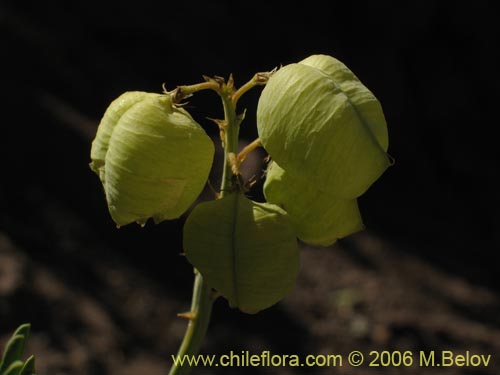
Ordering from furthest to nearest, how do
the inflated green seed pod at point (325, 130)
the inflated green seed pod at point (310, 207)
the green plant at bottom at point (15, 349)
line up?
1. the green plant at bottom at point (15, 349)
2. the inflated green seed pod at point (310, 207)
3. the inflated green seed pod at point (325, 130)

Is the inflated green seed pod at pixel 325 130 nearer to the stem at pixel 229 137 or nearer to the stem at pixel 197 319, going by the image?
the stem at pixel 229 137

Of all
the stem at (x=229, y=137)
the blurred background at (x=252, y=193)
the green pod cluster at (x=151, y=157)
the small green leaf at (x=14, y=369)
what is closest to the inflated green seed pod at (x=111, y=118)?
the green pod cluster at (x=151, y=157)

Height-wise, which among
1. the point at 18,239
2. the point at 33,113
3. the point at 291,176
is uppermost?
the point at 291,176

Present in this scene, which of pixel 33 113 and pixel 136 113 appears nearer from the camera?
pixel 136 113

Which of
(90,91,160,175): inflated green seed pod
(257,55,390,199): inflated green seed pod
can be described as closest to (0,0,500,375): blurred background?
(90,91,160,175): inflated green seed pod

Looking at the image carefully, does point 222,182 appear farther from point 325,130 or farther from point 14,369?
point 14,369

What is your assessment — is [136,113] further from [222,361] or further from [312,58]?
[222,361]

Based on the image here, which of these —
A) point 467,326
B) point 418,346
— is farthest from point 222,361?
point 467,326
